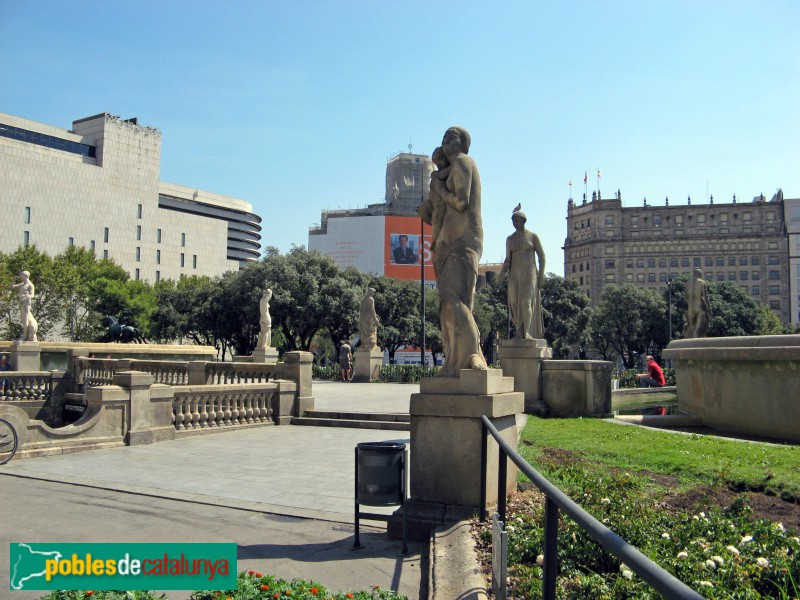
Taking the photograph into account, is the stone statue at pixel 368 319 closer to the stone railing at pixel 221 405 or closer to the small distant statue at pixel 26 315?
the small distant statue at pixel 26 315

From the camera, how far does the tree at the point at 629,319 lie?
247ft

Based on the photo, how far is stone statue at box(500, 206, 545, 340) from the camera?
51.2ft

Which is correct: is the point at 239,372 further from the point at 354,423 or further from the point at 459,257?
the point at 459,257

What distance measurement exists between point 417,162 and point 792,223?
73.0 meters

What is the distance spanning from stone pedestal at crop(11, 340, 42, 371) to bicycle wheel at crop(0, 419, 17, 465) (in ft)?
49.0

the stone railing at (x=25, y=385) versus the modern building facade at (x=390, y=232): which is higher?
the modern building facade at (x=390, y=232)

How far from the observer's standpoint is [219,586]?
3756 millimetres

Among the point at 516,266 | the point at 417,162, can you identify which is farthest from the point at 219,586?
the point at 417,162

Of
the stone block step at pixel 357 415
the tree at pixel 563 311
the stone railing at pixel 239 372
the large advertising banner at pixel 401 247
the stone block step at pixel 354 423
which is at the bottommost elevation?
the stone block step at pixel 354 423

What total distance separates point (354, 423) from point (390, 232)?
282 feet

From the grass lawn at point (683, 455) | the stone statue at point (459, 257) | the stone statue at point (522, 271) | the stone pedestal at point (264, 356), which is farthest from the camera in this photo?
the stone pedestal at point (264, 356)

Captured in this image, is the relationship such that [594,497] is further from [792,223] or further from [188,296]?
[792,223]

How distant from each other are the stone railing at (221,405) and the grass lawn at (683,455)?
7653 millimetres

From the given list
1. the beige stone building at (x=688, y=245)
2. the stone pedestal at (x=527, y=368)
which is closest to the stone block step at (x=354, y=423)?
the stone pedestal at (x=527, y=368)
